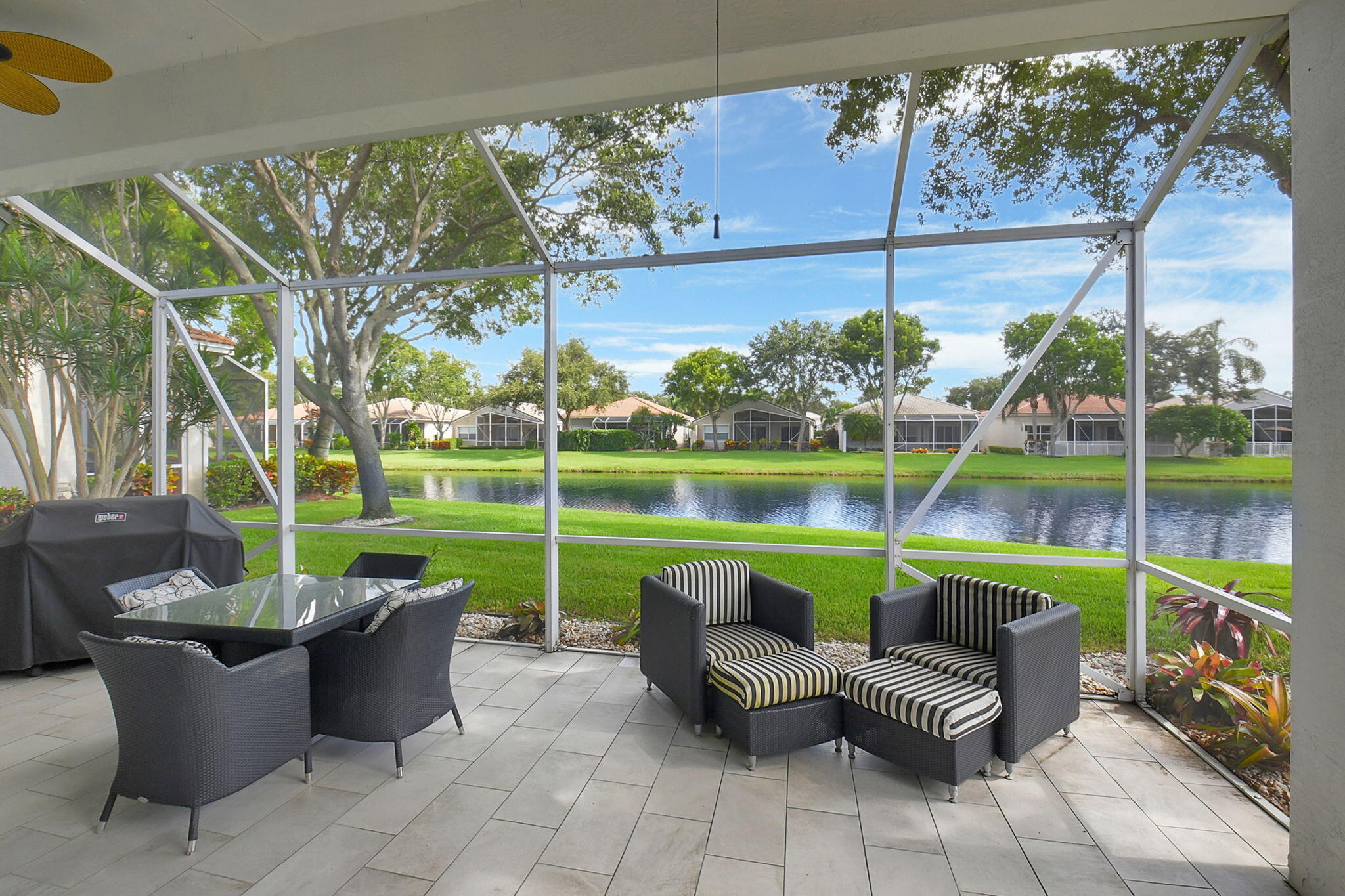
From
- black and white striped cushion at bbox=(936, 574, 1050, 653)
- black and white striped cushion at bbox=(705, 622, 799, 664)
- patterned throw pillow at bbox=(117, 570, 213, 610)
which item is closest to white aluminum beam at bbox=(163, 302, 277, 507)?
patterned throw pillow at bbox=(117, 570, 213, 610)

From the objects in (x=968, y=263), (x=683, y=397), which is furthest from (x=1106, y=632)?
(x=683, y=397)

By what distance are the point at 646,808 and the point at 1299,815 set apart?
2.27 m

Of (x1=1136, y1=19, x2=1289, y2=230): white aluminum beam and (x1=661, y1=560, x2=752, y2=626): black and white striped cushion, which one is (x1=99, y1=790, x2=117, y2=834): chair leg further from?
(x1=1136, y1=19, x2=1289, y2=230): white aluminum beam

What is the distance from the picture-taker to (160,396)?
5.45 meters

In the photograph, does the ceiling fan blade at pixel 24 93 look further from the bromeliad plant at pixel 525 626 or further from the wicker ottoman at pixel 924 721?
the wicker ottoman at pixel 924 721

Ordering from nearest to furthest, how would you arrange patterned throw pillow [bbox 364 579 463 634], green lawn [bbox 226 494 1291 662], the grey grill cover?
patterned throw pillow [bbox 364 579 463 634], the grey grill cover, green lawn [bbox 226 494 1291 662]

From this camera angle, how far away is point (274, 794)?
8.86ft

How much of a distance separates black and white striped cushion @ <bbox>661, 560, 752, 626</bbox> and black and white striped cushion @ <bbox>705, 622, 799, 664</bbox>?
0.12m

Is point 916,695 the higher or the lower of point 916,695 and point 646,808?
the higher

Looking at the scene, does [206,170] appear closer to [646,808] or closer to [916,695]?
[646,808]

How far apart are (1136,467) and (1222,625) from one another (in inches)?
36.4

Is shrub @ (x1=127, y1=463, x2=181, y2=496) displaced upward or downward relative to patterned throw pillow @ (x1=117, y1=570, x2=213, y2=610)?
upward

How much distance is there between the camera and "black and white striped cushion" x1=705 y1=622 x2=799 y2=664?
330cm

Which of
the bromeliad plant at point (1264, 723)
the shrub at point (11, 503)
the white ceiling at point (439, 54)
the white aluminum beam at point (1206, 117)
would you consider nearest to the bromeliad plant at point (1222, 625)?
the bromeliad plant at point (1264, 723)
